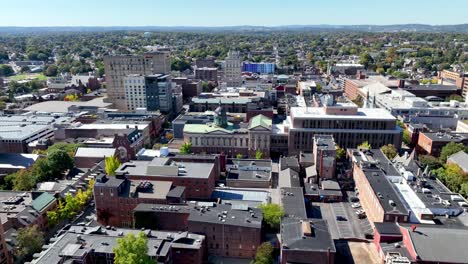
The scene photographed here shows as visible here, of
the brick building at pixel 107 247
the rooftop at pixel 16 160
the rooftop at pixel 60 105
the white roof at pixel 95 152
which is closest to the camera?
the brick building at pixel 107 247

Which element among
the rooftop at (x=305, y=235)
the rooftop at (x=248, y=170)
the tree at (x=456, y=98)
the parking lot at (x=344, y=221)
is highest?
the tree at (x=456, y=98)

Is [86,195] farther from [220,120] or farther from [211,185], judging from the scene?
[220,120]

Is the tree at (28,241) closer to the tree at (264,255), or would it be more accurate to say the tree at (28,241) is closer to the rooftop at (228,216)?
the rooftop at (228,216)

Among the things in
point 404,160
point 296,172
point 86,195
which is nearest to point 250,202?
point 296,172

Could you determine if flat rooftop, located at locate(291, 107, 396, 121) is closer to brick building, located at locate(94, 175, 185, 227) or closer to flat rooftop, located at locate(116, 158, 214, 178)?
flat rooftop, located at locate(116, 158, 214, 178)

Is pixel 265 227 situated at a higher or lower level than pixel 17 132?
lower

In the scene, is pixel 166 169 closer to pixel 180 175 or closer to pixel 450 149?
pixel 180 175

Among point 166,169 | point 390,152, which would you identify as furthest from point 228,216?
point 390,152

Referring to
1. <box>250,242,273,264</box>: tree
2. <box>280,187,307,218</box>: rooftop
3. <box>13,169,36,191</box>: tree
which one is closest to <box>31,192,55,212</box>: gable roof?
<box>13,169,36,191</box>: tree

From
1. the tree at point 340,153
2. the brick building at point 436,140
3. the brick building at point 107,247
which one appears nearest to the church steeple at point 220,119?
the tree at point 340,153
